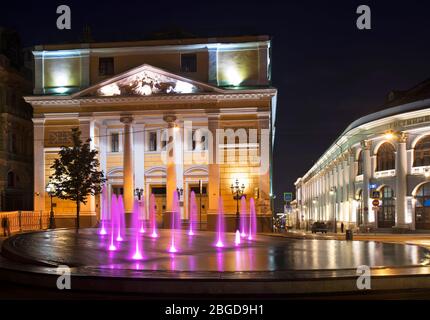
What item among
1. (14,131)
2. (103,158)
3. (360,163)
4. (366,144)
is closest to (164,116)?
(103,158)

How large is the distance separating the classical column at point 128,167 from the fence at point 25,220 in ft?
21.8

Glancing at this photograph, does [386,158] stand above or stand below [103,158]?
below

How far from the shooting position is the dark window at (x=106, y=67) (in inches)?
2029

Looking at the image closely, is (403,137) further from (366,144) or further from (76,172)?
(76,172)

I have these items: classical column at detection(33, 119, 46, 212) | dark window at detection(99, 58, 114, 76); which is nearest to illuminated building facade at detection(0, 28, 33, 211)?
classical column at detection(33, 119, 46, 212)

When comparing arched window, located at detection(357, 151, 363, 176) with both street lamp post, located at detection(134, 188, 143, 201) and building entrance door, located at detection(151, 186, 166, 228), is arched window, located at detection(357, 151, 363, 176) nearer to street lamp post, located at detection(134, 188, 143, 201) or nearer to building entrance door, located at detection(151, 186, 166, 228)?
building entrance door, located at detection(151, 186, 166, 228)

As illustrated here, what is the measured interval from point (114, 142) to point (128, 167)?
16.9 feet

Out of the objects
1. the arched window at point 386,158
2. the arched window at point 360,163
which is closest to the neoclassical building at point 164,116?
the arched window at point 386,158

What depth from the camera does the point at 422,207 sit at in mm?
51938

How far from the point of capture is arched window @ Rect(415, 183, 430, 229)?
51531 millimetres

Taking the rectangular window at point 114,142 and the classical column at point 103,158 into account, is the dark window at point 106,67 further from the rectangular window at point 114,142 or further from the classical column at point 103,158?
the rectangular window at point 114,142

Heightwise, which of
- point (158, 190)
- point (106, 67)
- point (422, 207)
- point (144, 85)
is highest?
point (106, 67)
